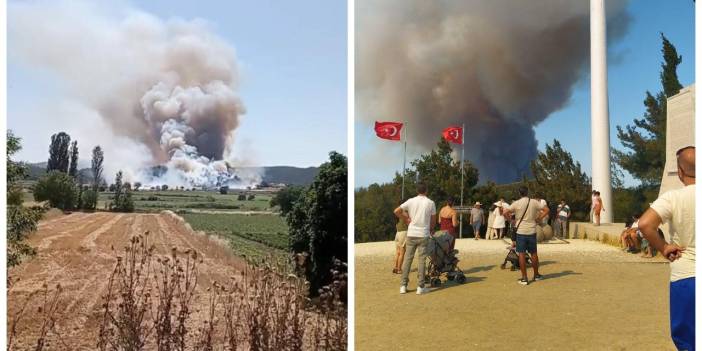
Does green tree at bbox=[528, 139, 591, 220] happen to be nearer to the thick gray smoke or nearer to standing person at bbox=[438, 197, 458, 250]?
the thick gray smoke

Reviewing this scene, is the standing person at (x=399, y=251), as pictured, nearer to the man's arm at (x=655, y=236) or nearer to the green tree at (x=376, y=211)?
Result: the green tree at (x=376, y=211)

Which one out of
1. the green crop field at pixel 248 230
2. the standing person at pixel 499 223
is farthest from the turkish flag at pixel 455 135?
the green crop field at pixel 248 230

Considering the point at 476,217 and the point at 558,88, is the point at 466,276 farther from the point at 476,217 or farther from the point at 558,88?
the point at 558,88

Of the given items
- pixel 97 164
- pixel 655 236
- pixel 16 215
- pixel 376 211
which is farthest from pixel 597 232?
pixel 16 215

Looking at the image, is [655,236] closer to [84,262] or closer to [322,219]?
[322,219]

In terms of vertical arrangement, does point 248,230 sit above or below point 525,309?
above

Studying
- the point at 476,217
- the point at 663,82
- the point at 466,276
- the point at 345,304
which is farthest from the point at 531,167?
the point at 345,304
